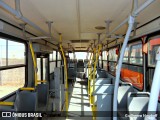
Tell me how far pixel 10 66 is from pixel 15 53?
48cm

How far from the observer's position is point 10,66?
3.27m

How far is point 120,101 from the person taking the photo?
11.7ft

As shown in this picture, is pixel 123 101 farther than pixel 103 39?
No

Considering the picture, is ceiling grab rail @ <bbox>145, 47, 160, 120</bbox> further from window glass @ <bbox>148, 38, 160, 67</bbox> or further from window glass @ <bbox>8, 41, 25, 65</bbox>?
window glass @ <bbox>8, 41, 25, 65</bbox>

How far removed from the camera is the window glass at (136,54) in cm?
355

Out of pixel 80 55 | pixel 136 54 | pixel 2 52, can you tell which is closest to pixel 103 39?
pixel 136 54

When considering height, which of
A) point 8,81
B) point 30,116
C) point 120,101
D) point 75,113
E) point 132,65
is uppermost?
point 132,65

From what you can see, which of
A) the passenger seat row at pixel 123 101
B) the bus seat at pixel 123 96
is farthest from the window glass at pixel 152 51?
the bus seat at pixel 123 96

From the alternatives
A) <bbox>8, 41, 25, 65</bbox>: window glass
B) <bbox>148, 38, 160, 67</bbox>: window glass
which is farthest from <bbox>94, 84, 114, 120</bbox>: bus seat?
<bbox>8, 41, 25, 65</bbox>: window glass

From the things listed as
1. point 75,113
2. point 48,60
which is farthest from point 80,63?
point 75,113

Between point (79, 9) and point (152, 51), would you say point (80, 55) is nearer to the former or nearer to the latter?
point (152, 51)

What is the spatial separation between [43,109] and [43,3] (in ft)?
9.19

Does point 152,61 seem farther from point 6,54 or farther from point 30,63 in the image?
point 30,63

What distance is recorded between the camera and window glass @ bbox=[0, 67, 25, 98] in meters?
3.08
